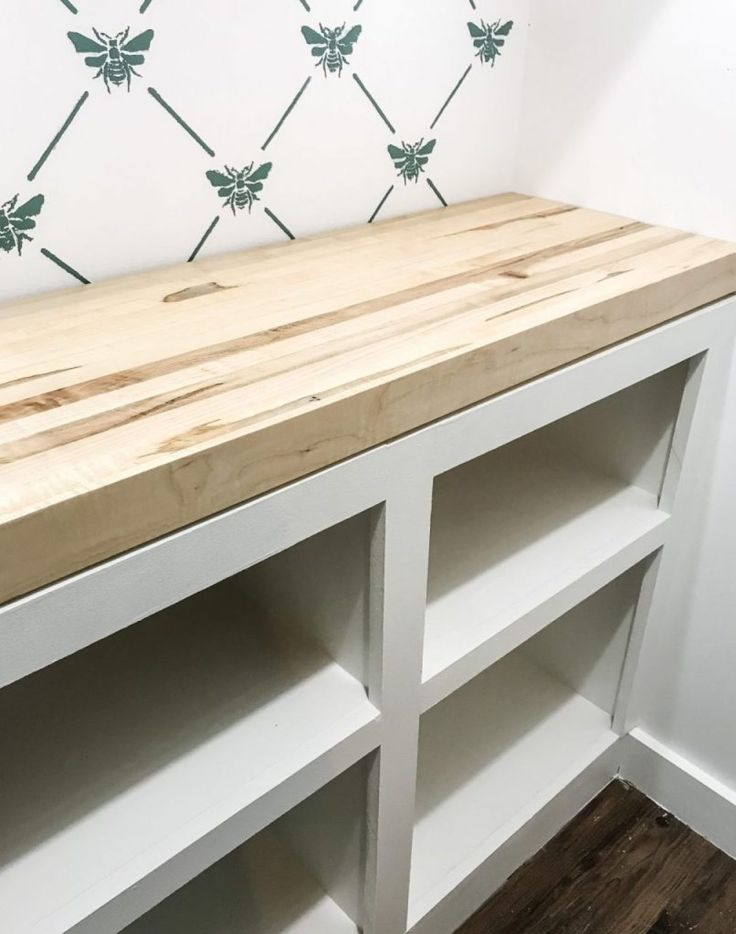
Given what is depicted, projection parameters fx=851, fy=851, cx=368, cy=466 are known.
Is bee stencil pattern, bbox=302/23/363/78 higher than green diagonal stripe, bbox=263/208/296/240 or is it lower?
higher

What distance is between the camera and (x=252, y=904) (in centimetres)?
100

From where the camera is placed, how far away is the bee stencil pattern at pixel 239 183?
87cm

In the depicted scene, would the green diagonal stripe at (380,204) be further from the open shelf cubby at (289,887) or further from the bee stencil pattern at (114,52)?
the open shelf cubby at (289,887)

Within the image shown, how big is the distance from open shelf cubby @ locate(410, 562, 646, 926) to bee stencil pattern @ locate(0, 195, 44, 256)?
828 mm

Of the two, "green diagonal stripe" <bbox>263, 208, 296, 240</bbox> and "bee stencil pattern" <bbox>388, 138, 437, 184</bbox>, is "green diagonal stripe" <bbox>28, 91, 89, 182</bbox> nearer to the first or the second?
"green diagonal stripe" <bbox>263, 208, 296, 240</bbox>

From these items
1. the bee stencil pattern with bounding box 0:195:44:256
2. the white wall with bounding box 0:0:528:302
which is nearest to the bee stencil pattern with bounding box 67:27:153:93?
the white wall with bounding box 0:0:528:302

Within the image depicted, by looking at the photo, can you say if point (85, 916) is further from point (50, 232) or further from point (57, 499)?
point (50, 232)

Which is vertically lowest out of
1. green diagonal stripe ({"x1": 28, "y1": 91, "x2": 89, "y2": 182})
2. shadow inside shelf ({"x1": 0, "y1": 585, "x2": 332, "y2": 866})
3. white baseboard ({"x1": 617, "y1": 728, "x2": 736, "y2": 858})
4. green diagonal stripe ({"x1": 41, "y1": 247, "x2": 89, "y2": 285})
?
white baseboard ({"x1": 617, "y1": 728, "x2": 736, "y2": 858})

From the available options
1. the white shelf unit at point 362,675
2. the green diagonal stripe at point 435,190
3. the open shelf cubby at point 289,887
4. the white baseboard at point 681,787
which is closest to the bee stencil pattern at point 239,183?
the green diagonal stripe at point 435,190

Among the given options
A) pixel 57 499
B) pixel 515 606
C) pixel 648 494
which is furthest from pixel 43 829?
pixel 648 494

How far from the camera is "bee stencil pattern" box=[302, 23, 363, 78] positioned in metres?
0.88

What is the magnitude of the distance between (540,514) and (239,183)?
1.73 ft

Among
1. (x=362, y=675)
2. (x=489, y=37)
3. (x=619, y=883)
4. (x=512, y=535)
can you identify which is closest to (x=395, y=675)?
(x=362, y=675)

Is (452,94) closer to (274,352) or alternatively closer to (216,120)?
(216,120)
